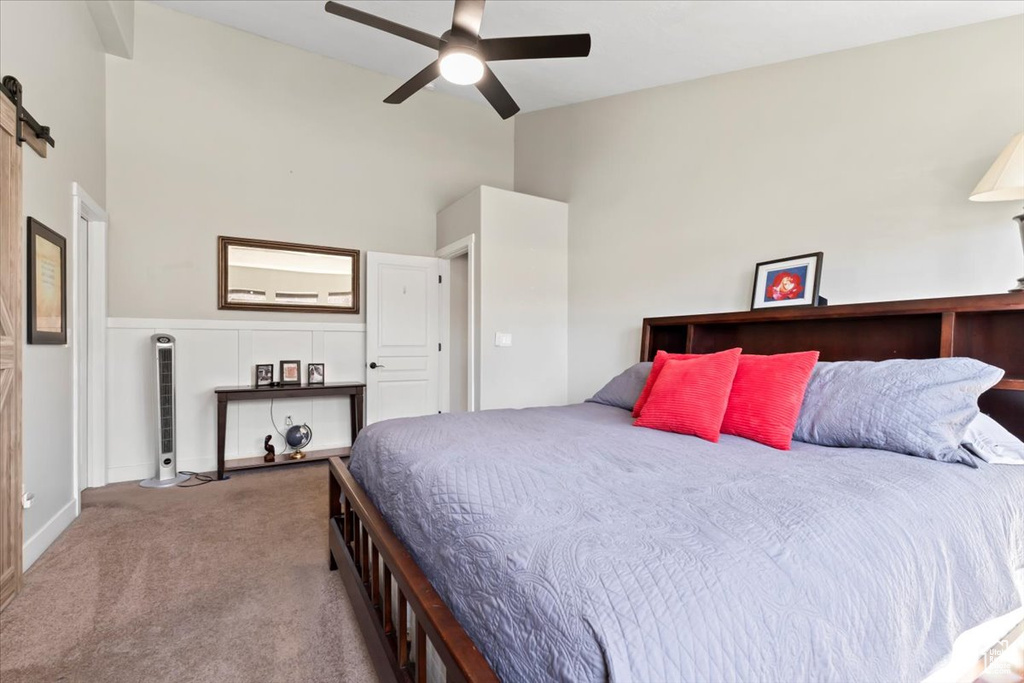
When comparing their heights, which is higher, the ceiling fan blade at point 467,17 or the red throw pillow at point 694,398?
the ceiling fan blade at point 467,17

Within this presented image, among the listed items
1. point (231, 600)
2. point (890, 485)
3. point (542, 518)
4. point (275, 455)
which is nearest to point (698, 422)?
point (890, 485)

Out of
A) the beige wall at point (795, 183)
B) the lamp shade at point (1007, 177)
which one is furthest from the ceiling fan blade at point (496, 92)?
the lamp shade at point (1007, 177)

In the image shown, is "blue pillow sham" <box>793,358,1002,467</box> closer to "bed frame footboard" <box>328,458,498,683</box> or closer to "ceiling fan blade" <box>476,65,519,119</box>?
"bed frame footboard" <box>328,458,498,683</box>

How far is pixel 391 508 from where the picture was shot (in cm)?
144

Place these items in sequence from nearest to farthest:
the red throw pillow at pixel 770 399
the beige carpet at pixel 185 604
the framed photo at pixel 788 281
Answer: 1. the beige carpet at pixel 185 604
2. the red throw pillow at pixel 770 399
3. the framed photo at pixel 788 281

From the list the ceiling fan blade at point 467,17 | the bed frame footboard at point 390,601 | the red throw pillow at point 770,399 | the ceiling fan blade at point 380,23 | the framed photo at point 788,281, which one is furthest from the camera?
the framed photo at point 788,281

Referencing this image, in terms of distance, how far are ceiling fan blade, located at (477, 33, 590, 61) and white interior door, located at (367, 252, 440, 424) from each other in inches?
99.5

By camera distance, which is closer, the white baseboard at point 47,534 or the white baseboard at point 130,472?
the white baseboard at point 47,534

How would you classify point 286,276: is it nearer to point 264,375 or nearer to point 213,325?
point 213,325

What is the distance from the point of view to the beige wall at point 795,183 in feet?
7.04

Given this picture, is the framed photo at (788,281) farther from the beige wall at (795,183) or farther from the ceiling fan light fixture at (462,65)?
the ceiling fan light fixture at (462,65)

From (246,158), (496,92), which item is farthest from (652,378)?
(246,158)

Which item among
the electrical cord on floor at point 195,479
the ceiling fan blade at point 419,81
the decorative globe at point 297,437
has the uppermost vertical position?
the ceiling fan blade at point 419,81

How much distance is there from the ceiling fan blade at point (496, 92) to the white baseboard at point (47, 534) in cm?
313
